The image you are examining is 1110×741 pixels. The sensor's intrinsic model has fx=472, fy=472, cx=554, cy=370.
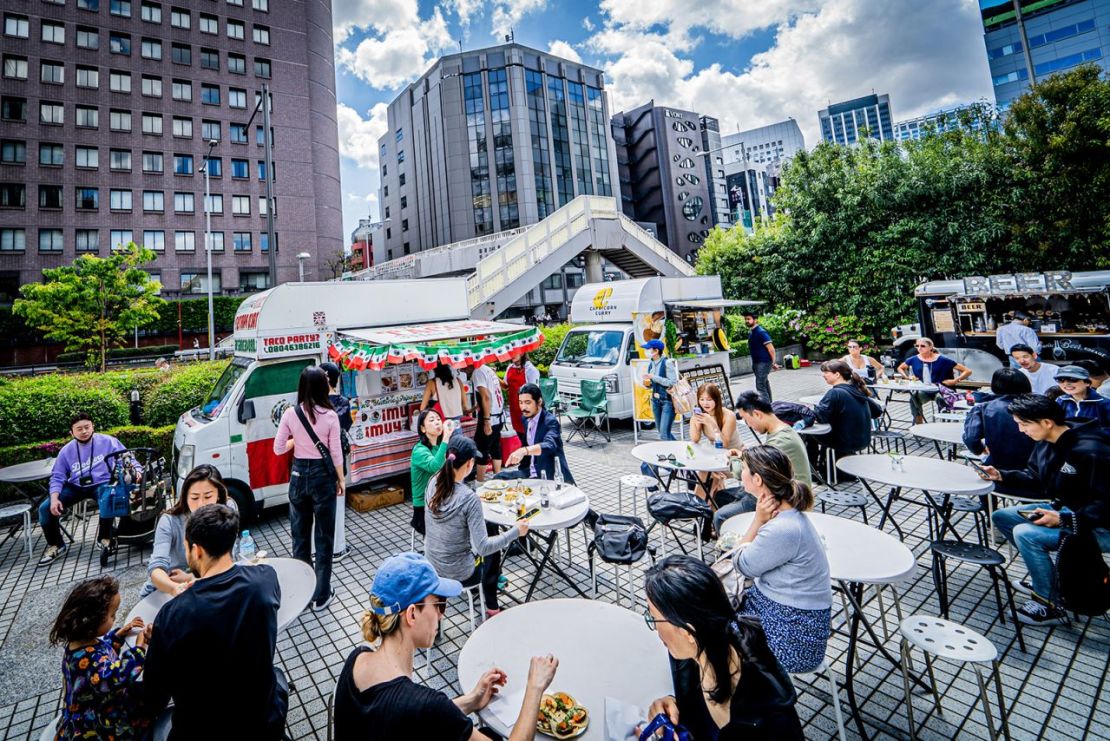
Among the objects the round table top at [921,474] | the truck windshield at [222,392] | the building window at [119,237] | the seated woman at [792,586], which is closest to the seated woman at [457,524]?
the seated woman at [792,586]

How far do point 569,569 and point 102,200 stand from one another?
148 ft

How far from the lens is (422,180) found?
5025cm

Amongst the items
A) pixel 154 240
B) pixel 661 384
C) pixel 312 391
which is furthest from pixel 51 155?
pixel 661 384

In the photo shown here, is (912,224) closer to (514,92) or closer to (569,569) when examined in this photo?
(569,569)

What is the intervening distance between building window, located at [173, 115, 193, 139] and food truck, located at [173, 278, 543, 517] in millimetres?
40878

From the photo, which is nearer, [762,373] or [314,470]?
[314,470]

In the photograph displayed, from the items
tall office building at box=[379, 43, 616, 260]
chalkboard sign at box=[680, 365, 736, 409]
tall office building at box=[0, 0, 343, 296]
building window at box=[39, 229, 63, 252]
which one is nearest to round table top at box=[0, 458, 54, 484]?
chalkboard sign at box=[680, 365, 736, 409]

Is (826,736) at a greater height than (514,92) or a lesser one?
lesser

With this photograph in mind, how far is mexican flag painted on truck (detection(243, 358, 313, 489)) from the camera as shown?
20.4ft

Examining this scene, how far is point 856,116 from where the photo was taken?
191 m

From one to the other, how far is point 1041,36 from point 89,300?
10005cm

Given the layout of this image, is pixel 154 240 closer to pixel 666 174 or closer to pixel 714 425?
pixel 714 425

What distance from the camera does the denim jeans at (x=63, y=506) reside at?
562 centimetres

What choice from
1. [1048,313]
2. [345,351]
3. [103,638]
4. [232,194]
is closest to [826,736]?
[103,638]
